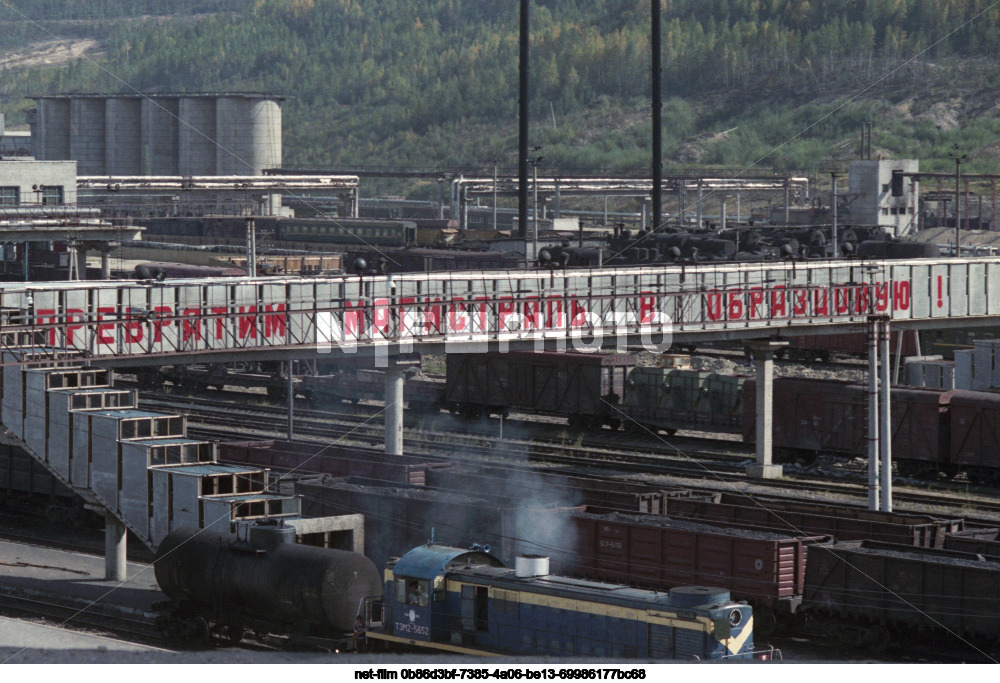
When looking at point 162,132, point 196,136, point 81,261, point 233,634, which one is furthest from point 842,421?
point 162,132

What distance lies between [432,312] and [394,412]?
3772 mm

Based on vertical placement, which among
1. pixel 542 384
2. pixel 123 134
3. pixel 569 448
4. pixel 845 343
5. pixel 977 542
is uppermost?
pixel 123 134

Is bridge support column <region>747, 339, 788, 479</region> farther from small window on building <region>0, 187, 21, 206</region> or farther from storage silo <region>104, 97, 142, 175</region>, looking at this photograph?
storage silo <region>104, 97, 142, 175</region>

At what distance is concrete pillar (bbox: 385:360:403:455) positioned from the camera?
44.7 metres

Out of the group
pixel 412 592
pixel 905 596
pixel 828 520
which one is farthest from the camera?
pixel 828 520

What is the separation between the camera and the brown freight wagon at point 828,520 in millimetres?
31172

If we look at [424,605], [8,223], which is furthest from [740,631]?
[8,223]

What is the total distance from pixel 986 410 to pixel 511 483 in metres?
19.6

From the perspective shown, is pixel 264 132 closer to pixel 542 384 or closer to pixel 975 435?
pixel 542 384

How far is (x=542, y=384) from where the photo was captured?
197 ft

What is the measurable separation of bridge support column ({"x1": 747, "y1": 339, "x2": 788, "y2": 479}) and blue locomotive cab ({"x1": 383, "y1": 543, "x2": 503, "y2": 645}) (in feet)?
81.6

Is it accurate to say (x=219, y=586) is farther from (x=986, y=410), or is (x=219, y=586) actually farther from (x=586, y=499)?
(x=986, y=410)

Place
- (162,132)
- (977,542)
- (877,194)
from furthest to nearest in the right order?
(162,132)
(877,194)
(977,542)

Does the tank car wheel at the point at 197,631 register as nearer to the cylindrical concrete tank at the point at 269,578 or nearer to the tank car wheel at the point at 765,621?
the cylindrical concrete tank at the point at 269,578
